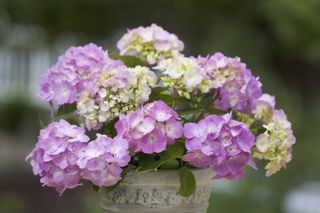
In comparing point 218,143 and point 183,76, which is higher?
point 183,76

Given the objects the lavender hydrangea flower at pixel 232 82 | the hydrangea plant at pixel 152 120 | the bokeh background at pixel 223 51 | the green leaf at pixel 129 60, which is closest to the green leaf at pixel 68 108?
the hydrangea plant at pixel 152 120

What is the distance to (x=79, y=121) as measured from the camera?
1082 millimetres

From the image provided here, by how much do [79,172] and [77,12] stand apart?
4.60 meters

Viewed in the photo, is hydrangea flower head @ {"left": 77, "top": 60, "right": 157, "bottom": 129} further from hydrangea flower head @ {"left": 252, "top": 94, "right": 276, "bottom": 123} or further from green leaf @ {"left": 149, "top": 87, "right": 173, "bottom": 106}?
hydrangea flower head @ {"left": 252, "top": 94, "right": 276, "bottom": 123}

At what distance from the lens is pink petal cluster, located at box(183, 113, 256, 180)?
3.07 ft

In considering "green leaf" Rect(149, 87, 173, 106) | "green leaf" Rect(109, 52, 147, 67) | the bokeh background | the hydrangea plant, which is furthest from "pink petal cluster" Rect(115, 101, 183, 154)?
the bokeh background

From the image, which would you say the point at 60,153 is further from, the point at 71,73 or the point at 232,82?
the point at 232,82

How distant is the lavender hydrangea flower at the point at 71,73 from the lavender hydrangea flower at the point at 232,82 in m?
0.17

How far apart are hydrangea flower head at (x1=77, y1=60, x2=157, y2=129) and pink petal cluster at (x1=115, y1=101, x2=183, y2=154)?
1.7 inches

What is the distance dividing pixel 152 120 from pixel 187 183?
115mm

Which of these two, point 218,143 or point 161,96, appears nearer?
point 218,143

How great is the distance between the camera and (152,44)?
44.7 inches

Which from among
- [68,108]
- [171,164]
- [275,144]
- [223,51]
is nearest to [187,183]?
[171,164]

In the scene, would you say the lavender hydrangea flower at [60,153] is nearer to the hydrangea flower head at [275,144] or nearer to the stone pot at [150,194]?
the stone pot at [150,194]
